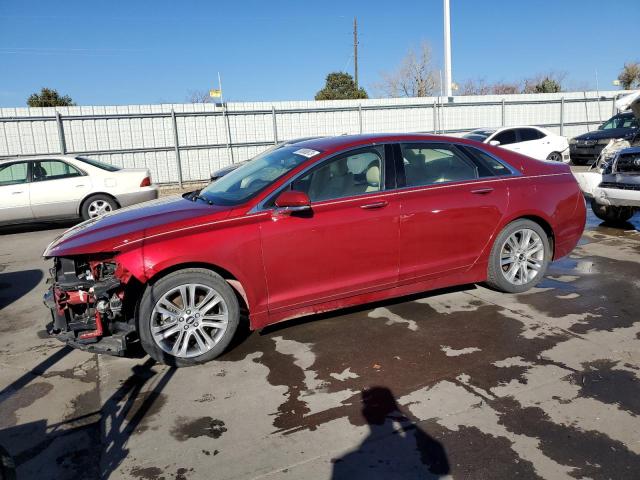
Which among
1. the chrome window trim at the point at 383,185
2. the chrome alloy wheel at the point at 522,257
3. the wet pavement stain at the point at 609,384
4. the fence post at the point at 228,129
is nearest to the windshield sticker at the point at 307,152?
the chrome window trim at the point at 383,185

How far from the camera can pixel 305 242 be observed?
407 centimetres

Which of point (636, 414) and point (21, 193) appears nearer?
point (636, 414)

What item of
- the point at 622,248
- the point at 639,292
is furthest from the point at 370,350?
the point at 622,248

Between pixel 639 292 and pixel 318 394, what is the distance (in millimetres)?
3643

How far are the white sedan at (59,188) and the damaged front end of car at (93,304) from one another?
673 centimetres

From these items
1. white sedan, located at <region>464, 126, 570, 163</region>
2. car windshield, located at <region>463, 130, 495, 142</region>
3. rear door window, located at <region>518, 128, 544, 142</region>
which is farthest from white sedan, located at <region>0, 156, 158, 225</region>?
rear door window, located at <region>518, 128, 544, 142</region>

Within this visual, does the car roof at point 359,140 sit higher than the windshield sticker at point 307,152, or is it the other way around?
the car roof at point 359,140

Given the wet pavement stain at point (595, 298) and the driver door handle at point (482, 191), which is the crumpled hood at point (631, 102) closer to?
the wet pavement stain at point (595, 298)

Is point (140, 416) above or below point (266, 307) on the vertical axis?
below

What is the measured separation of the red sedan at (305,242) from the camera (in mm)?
3781

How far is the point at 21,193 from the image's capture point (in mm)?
9906

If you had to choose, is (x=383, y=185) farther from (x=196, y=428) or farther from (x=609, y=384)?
(x=196, y=428)

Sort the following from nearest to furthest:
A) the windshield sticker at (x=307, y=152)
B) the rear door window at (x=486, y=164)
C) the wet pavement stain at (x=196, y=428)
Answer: the wet pavement stain at (x=196, y=428) → the windshield sticker at (x=307, y=152) → the rear door window at (x=486, y=164)

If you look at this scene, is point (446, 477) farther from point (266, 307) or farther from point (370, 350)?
point (266, 307)
